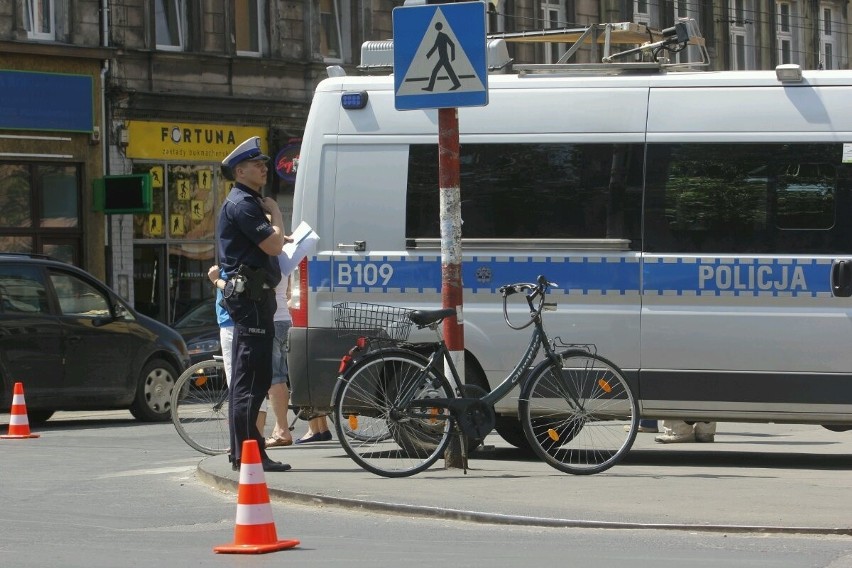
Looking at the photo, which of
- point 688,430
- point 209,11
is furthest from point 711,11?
point 688,430

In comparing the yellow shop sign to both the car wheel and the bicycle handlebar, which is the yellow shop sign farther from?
the bicycle handlebar

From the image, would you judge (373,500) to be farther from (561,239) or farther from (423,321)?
(561,239)

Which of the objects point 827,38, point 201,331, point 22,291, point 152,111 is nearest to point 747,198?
point 22,291

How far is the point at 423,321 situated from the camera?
32.3ft

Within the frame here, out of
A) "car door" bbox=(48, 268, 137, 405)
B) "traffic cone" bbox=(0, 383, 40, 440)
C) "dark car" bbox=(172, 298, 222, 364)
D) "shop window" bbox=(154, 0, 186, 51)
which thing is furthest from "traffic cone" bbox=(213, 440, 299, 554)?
"shop window" bbox=(154, 0, 186, 51)

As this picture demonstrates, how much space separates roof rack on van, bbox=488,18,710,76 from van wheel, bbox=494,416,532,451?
96.3 inches

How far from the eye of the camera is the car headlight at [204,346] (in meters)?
22.5

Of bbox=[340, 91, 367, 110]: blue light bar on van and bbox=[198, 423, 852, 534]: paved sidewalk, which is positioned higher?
bbox=[340, 91, 367, 110]: blue light bar on van

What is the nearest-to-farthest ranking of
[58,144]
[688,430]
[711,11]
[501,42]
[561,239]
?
[561,239] → [501,42] → [688,430] → [58,144] → [711,11]

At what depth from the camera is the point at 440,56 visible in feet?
33.8

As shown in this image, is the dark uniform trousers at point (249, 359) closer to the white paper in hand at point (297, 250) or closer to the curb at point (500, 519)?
the white paper in hand at point (297, 250)

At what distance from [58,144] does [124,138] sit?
4.05 ft

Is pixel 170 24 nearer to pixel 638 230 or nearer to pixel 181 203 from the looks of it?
pixel 181 203

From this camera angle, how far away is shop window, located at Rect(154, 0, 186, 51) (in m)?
29.5
